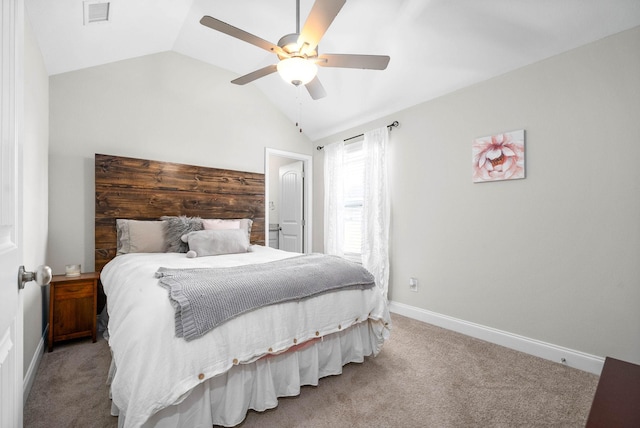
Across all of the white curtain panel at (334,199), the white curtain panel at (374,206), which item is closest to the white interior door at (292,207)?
the white curtain panel at (334,199)

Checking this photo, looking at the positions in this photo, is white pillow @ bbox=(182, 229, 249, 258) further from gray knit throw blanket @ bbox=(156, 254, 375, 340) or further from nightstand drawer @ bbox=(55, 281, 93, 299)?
gray knit throw blanket @ bbox=(156, 254, 375, 340)

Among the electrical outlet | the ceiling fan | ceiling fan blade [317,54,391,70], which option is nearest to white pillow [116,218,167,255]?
the ceiling fan

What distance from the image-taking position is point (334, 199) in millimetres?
4309

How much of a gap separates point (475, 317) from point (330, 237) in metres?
2.11

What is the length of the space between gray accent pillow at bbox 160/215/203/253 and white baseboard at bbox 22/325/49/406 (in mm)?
1161

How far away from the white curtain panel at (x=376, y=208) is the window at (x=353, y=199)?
0.65 ft

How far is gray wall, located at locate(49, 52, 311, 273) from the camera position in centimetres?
291

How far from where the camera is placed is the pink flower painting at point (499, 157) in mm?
2578

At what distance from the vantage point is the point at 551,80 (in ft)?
7.89

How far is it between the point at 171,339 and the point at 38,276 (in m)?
0.68

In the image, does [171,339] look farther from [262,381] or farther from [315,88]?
[315,88]

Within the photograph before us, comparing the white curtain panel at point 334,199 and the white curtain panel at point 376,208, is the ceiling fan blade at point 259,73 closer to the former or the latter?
the white curtain panel at point 376,208

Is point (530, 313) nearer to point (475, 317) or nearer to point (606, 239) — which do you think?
point (475, 317)

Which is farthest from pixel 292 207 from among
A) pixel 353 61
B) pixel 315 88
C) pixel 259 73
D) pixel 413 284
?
pixel 353 61
